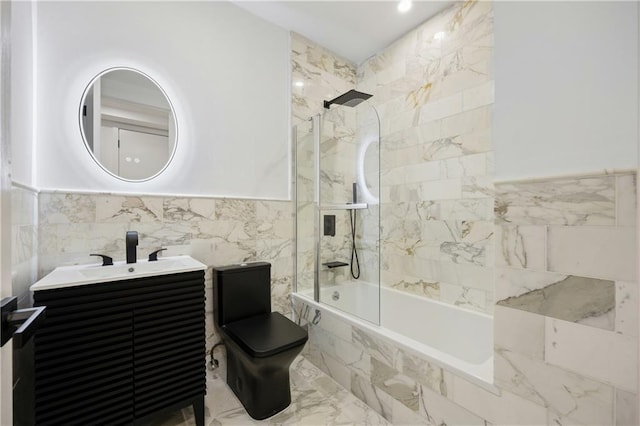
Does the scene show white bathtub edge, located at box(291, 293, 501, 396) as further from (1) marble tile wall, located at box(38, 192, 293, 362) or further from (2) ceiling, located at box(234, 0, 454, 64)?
(2) ceiling, located at box(234, 0, 454, 64)

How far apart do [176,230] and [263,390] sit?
47.4 inches

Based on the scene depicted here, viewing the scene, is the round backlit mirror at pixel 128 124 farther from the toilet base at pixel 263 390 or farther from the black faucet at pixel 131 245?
the toilet base at pixel 263 390

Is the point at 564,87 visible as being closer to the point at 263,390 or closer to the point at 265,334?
the point at 265,334

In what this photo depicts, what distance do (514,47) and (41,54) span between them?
2.43 metres

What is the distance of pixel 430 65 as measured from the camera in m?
2.32

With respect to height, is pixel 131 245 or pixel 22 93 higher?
pixel 22 93

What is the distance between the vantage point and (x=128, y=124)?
1817 mm

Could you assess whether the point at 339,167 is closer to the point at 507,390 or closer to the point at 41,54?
the point at 507,390

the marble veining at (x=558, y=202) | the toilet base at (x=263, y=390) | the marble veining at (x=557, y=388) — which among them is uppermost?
the marble veining at (x=558, y=202)

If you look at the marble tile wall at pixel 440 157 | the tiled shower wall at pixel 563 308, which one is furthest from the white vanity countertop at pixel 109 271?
the marble tile wall at pixel 440 157

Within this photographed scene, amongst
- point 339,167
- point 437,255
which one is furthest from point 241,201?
point 437,255

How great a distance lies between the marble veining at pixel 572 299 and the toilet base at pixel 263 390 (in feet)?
4.27

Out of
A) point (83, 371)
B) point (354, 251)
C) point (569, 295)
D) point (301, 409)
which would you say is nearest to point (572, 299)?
point (569, 295)

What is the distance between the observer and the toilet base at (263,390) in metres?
1.63
